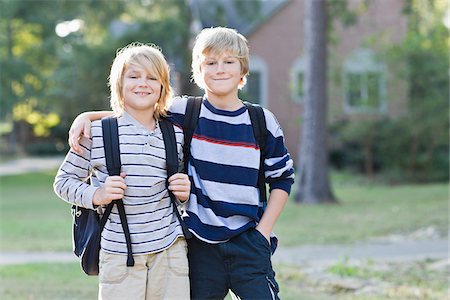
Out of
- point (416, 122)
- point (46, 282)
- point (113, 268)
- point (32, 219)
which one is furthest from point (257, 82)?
point (113, 268)

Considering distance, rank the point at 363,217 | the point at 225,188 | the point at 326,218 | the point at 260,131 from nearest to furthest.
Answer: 1. the point at 225,188
2. the point at 260,131
3. the point at 363,217
4. the point at 326,218

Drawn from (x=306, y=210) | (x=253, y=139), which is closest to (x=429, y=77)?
(x=306, y=210)

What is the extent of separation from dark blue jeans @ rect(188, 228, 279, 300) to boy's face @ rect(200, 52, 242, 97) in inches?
27.3

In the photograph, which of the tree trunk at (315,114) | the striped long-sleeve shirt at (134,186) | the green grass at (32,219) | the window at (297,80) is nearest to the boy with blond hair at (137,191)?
the striped long-sleeve shirt at (134,186)

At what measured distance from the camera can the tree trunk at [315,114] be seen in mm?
16688

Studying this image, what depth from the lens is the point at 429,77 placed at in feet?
77.4

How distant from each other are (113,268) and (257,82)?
26.6 metres

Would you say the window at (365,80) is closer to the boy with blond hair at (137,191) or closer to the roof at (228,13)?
the roof at (228,13)

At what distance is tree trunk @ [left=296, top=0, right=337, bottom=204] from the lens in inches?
657

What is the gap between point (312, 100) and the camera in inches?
665

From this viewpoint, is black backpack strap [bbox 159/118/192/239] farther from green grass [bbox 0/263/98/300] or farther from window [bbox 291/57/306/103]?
window [bbox 291/57/306/103]

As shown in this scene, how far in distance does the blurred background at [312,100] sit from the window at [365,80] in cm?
4

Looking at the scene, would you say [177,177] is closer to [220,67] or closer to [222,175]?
[222,175]

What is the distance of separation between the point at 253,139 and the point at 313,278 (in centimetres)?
441
